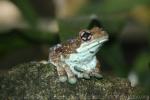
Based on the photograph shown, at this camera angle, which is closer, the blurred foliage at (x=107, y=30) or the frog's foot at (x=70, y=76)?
the frog's foot at (x=70, y=76)

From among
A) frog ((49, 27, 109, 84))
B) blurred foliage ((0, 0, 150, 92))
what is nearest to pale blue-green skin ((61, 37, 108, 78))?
frog ((49, 27, 109, 84))

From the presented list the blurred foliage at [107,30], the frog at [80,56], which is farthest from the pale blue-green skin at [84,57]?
the blurred foliage at [107,30]

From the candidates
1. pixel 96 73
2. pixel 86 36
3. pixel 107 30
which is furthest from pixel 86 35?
pixel 107 30

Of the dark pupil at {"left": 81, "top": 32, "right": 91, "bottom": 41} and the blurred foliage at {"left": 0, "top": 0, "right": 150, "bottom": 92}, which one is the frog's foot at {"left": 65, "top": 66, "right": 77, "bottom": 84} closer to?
the dark pupil at {"left": 81, "top": 32, "right": 91, "bottom": 41}

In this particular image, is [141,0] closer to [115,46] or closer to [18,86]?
[115,46]

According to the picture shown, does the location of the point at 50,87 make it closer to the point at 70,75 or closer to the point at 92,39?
the point at 70,75

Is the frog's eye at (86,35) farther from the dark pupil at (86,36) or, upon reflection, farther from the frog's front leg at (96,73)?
the frog's front leg at (96,73)
